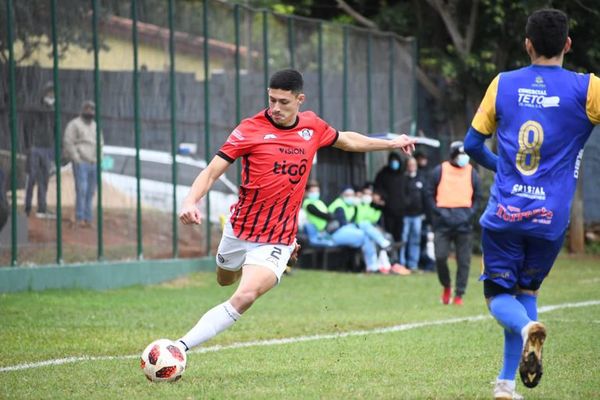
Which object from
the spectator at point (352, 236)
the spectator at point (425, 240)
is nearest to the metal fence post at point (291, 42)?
the spectator at point (352, 236)

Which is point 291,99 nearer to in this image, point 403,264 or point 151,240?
point 151,240

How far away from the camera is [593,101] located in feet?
22.5

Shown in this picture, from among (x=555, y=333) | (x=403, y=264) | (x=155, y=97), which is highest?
(x=155, y=97)

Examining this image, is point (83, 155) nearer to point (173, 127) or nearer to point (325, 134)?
point (173, 127)

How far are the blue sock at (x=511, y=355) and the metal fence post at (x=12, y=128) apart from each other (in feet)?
32.1

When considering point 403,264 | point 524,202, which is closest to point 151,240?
point 403,264

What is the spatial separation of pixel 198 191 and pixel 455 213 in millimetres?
8246

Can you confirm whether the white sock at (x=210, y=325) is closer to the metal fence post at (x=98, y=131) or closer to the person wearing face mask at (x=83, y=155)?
the person wearing face mask at (x=83, y=155)

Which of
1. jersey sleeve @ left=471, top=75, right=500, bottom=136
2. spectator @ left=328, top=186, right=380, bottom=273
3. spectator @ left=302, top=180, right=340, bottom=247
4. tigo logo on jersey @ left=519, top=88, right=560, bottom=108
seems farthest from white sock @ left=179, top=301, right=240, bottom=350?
spectator @ left=328, top=186, right=380, bottom=273

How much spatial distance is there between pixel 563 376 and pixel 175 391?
2.87 metres

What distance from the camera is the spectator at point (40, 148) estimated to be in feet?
52.1

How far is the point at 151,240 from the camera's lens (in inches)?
718

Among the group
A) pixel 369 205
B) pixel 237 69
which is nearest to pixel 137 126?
pixel 237 69

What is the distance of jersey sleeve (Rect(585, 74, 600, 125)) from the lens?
6.84 metres
